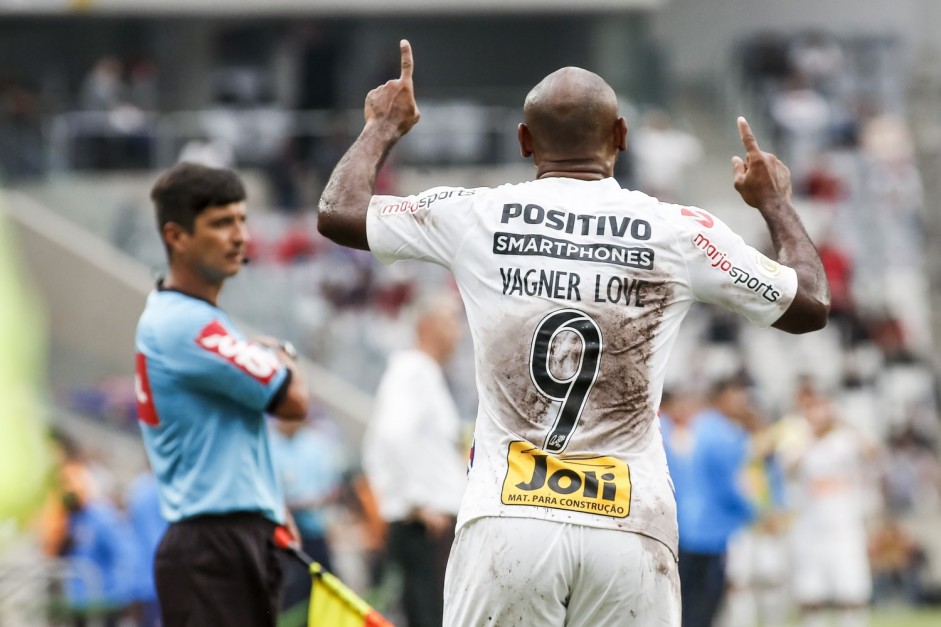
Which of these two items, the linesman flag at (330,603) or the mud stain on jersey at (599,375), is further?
the linesman flag at (330,603)

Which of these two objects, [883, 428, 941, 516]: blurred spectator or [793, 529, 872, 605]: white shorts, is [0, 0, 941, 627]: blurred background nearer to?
[883, 428, 941, 516]: blurred spectator

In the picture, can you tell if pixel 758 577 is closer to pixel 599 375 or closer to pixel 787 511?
pixel 787 511

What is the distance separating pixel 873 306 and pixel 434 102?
25.2 ft

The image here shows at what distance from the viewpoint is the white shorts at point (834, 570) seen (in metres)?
16.3

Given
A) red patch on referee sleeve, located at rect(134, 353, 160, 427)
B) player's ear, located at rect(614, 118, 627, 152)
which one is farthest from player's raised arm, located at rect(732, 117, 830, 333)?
red patch on referee sleeve, located at rect(134, 353, 160, 427)

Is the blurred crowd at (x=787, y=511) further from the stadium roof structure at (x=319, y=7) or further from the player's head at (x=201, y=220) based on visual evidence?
the stadium roof structure at (x=319, y=7)

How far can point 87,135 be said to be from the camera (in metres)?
23.1

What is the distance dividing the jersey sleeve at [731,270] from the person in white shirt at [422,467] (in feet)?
17.0

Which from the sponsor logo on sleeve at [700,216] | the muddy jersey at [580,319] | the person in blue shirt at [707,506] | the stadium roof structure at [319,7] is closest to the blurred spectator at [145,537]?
the person in blue shirt at [707,506]

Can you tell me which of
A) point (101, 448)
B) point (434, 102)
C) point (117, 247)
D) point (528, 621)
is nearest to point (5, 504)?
point (528, 621)

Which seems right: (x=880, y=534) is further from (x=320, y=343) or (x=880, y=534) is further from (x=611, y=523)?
(x=611, y=523)

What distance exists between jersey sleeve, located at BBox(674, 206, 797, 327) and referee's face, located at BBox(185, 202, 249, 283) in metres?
2.17

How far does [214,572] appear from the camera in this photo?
19.9 feet

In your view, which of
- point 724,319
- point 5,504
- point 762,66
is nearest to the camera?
point 5,504
